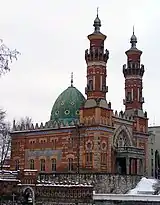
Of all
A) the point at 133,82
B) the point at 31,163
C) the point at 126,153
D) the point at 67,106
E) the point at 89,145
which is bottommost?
the point at 31,163

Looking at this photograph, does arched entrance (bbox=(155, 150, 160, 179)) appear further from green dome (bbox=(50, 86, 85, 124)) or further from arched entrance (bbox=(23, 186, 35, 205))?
arched entrance (bbox=(23, 186, 35, 205))

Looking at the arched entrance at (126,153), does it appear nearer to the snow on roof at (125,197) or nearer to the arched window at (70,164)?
the arched window at (70,164)

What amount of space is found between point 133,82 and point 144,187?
13068 millimetres

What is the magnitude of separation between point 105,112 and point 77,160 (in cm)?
554

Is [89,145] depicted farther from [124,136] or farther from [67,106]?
[67,106]

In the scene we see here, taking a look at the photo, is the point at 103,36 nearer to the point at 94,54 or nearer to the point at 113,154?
the point at 94,54

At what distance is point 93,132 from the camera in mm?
47938

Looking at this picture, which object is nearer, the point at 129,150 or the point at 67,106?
the point at 129,150

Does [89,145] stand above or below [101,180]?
above

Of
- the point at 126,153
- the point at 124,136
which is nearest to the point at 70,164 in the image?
the point at 126,153

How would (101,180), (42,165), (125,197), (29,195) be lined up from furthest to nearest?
(42,165) < (101,180) < (125,197) < (29,195)

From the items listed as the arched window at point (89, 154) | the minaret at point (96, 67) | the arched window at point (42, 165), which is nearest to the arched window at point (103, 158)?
the arched window at point (89, 154)

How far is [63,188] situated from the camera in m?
37.7

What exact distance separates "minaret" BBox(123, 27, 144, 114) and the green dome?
5.30m
